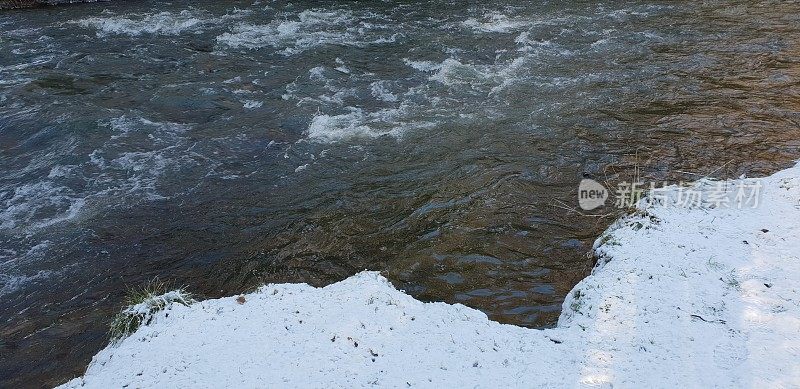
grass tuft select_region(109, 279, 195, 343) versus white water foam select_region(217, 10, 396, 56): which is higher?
white water foam select_region(217, 10, 396, 56)

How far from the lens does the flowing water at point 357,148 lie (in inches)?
249

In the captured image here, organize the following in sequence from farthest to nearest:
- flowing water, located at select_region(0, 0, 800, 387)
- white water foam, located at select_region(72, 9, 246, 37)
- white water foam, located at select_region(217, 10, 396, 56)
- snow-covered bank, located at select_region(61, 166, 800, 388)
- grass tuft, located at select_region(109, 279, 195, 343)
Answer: white water foam, located at select_region(72, 9, 246, 37) < white water foam, located at select_region(217, 10, 396, 56) < flowing water, located at select_region(0, 0, 800, 387) < grass tuft, located at select_region(109, 279, 195, 343) < snow-covered bank, located at select_region(61, 166, 800, 388)

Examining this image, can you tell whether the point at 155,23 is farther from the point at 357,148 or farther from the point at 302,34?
the point at 357,148

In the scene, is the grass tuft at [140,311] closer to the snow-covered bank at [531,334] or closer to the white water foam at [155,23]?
the snow-covered bank at [531,334]

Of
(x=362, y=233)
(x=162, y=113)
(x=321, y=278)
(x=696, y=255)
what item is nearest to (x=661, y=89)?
(x=696, y=255)

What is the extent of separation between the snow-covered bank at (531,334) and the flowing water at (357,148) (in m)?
0.81

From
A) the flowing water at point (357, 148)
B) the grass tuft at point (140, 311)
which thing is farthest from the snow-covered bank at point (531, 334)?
the flowing water at point (357, 148)

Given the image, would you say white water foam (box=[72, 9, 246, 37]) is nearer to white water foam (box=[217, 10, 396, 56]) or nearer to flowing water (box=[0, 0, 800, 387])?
flowing water (box=[0, 0, 800, 387])

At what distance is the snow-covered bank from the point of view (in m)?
4.25

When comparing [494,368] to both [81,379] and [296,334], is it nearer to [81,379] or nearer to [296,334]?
[296,334]

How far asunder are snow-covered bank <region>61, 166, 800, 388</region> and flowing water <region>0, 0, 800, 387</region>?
808 millimetres

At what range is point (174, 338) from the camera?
4.78 m

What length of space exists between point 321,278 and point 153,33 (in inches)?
469

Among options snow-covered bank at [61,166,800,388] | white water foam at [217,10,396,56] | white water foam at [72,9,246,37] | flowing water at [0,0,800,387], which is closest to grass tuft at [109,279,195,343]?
snow-covered bank at [61,166,800,388]
